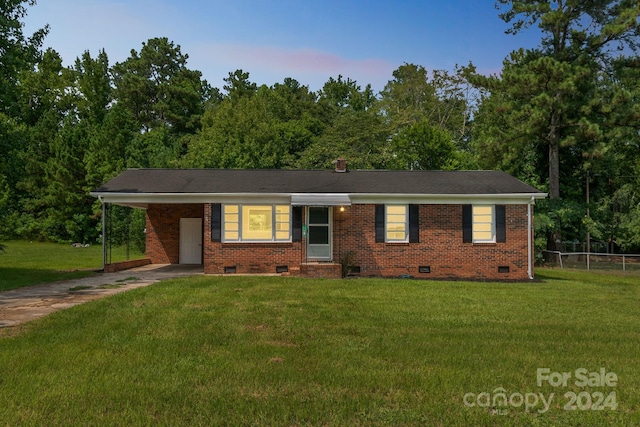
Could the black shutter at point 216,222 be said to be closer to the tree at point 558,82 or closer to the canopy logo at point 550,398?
the canopy logo at point 550,398

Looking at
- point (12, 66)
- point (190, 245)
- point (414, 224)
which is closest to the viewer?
point (12, 66)

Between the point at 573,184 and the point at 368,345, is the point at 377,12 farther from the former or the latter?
the point at 368,345

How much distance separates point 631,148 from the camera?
29.4 meters

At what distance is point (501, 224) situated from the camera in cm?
1652

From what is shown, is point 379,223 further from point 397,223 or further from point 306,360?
point 306,360

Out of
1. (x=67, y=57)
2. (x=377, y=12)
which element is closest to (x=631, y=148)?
(x=377, y=12)

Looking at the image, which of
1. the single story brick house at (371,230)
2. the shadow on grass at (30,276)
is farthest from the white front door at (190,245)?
the shadow on grass at (30,276)

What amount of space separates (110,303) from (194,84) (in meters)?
47.4

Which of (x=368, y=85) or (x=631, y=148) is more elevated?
(x=368, y=85)

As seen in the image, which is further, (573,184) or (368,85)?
(368,85)

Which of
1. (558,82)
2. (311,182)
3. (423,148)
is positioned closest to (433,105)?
(423,148)

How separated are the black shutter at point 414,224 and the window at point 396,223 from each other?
0.17 metres

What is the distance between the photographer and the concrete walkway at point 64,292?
8.69 metres

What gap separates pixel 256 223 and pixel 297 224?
1458mm
